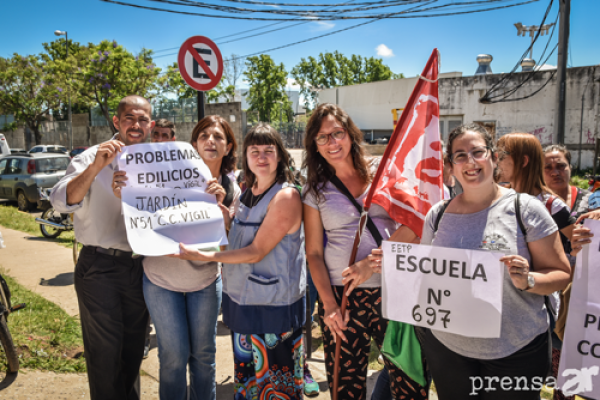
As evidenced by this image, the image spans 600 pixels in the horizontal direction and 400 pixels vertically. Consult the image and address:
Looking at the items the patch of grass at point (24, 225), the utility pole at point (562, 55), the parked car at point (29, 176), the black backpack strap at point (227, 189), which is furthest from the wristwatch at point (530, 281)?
the parked car at point (29, 176)

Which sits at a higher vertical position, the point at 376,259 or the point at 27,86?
the point at 27,86

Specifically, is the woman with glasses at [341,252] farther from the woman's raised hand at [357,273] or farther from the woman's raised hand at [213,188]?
the woman's raised hand at [213,188]

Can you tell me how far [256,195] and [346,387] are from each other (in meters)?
1.27

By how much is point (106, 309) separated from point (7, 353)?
1463mm

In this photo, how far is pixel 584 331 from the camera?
1.99 metres

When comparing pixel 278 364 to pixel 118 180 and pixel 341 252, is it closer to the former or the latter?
pixel 341 252

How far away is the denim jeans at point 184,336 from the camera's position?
8.40 ft

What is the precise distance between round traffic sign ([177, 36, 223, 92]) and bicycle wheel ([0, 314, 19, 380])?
118 inches

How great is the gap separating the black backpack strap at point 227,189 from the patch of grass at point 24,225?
662 cm

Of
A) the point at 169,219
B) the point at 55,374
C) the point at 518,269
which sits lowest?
the point at 55,374

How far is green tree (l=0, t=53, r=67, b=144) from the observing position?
29.3 meters

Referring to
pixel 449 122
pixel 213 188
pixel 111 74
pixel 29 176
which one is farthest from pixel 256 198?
pixel 111 74

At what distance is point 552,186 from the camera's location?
3.16m

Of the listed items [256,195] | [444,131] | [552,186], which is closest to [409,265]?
[256,195]
